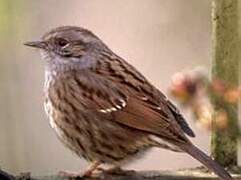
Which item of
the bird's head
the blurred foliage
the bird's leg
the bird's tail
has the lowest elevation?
the bird's leg

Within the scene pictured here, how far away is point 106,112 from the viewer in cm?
372

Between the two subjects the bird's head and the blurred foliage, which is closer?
the blurred foliage

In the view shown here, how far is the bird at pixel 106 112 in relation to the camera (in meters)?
3.65

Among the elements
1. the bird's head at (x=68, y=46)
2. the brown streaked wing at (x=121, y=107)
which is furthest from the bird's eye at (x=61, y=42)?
the brown streaked wing at (x=121, y=107)

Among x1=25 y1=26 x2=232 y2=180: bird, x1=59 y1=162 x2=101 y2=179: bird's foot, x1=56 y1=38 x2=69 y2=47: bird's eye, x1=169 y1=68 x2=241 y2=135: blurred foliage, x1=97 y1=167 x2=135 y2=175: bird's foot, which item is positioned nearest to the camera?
x1=169 y1=68 x2=241 y2=135: blurred foliage

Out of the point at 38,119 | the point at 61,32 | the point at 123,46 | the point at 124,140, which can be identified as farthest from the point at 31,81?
the point at 124,140

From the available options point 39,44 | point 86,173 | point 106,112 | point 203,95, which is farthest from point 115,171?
point 203,95

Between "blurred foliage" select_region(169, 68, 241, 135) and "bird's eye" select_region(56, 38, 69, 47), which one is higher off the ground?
"blurred foliage" select_region(169, 68, 241, 135)

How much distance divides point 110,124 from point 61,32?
543 mm

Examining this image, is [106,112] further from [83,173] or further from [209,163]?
[209,163]

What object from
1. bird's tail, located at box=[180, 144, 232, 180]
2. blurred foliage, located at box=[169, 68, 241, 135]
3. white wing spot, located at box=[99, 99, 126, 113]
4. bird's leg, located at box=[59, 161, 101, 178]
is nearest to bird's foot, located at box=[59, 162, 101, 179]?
bird's leg, located at box=[59, 161, 101, 178]

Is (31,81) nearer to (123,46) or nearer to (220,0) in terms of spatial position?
(123,46)

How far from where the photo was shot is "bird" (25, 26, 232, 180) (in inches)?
144

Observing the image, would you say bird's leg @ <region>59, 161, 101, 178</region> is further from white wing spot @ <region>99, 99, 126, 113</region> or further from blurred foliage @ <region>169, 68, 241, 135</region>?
blurred foliage @ <region>169, 68, 241, 135</region>
